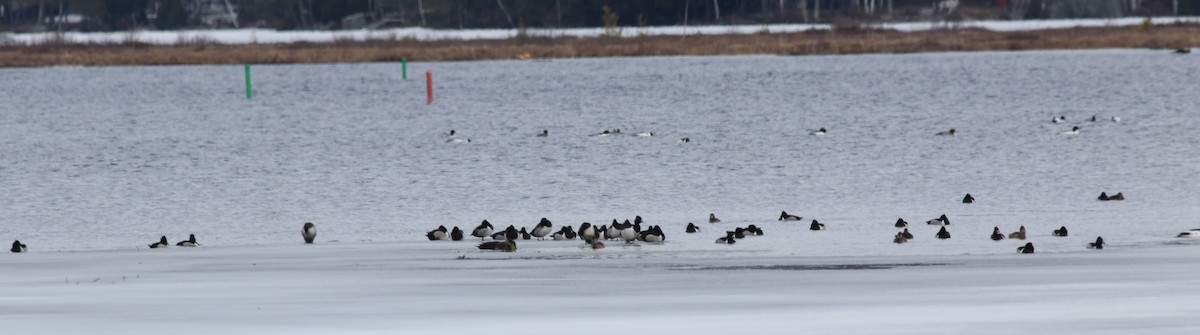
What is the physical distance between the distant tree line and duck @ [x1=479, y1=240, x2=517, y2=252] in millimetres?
95430

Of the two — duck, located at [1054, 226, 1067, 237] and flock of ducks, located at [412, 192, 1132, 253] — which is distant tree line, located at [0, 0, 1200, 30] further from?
duck, located at [1054, 226, 1067, 237]

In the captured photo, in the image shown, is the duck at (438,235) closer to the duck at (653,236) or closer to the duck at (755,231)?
the duck at (653,236)

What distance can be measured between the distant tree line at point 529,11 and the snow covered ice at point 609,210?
65.1 meters

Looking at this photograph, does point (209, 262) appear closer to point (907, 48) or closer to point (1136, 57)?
point (1136, 57)

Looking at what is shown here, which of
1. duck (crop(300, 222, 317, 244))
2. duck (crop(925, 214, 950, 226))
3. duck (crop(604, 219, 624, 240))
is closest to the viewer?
duck (crop(604, 219, 624, 240))

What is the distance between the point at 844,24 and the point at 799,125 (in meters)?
72.6

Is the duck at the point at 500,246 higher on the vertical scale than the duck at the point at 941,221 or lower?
higher

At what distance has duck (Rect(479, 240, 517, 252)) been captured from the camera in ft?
50.2

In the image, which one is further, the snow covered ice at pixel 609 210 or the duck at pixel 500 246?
the duck at pixel 500 246

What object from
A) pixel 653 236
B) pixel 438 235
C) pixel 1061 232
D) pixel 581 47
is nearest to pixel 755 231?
pixel 653 236

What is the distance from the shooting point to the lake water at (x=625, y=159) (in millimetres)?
19234

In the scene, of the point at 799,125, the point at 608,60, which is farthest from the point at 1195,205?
the point at 608,60

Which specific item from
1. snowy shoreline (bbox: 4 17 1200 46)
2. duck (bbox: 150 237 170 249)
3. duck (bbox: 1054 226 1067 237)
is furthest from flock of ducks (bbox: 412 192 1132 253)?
snowy shoreline (bbox: 4 17 1200 46)

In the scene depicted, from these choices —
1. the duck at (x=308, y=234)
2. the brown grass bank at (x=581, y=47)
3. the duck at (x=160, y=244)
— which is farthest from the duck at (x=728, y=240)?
the brown grass bank at (x=581, y=47)
